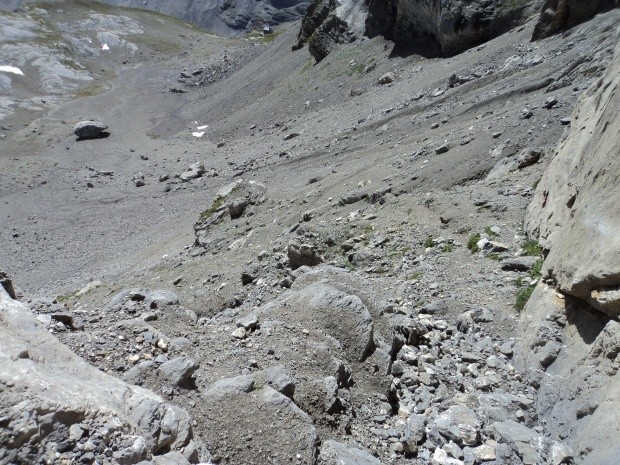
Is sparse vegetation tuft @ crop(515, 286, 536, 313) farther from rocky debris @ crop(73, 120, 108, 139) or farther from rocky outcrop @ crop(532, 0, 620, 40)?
rocky debris @ crop(73, 120, 108, 139)

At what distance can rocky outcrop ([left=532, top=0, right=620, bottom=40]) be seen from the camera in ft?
88.5

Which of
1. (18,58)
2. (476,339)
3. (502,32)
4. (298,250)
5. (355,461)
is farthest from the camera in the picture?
(18,58)

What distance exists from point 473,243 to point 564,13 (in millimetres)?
22237

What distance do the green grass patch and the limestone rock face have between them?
1.12 metres

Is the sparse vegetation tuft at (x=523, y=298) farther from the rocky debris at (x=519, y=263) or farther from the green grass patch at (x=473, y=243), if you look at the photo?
the green grass patch at (x=473, y=243)

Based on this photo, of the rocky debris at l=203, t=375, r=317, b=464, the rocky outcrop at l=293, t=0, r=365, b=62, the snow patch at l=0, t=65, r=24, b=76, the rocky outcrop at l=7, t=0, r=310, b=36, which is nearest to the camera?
the rocky debris at l=203, t=375, r=317, b=464

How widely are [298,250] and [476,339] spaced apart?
20.9 feet

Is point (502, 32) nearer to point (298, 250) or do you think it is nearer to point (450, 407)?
point (298, 250)

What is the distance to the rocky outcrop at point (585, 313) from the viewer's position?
5.74 meters

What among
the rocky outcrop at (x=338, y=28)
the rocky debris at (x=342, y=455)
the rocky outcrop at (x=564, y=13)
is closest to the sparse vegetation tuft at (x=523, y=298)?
the rocky debris at (x=342, y=455)

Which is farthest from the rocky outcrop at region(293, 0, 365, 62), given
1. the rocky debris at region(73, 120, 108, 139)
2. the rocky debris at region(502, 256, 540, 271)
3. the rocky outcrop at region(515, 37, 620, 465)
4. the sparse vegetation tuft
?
the sparse vegetation tuft

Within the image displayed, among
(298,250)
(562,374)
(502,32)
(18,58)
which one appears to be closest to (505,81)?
(502,32)

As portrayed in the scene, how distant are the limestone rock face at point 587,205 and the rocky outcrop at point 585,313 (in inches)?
0.6

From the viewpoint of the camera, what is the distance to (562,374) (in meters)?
6.79
